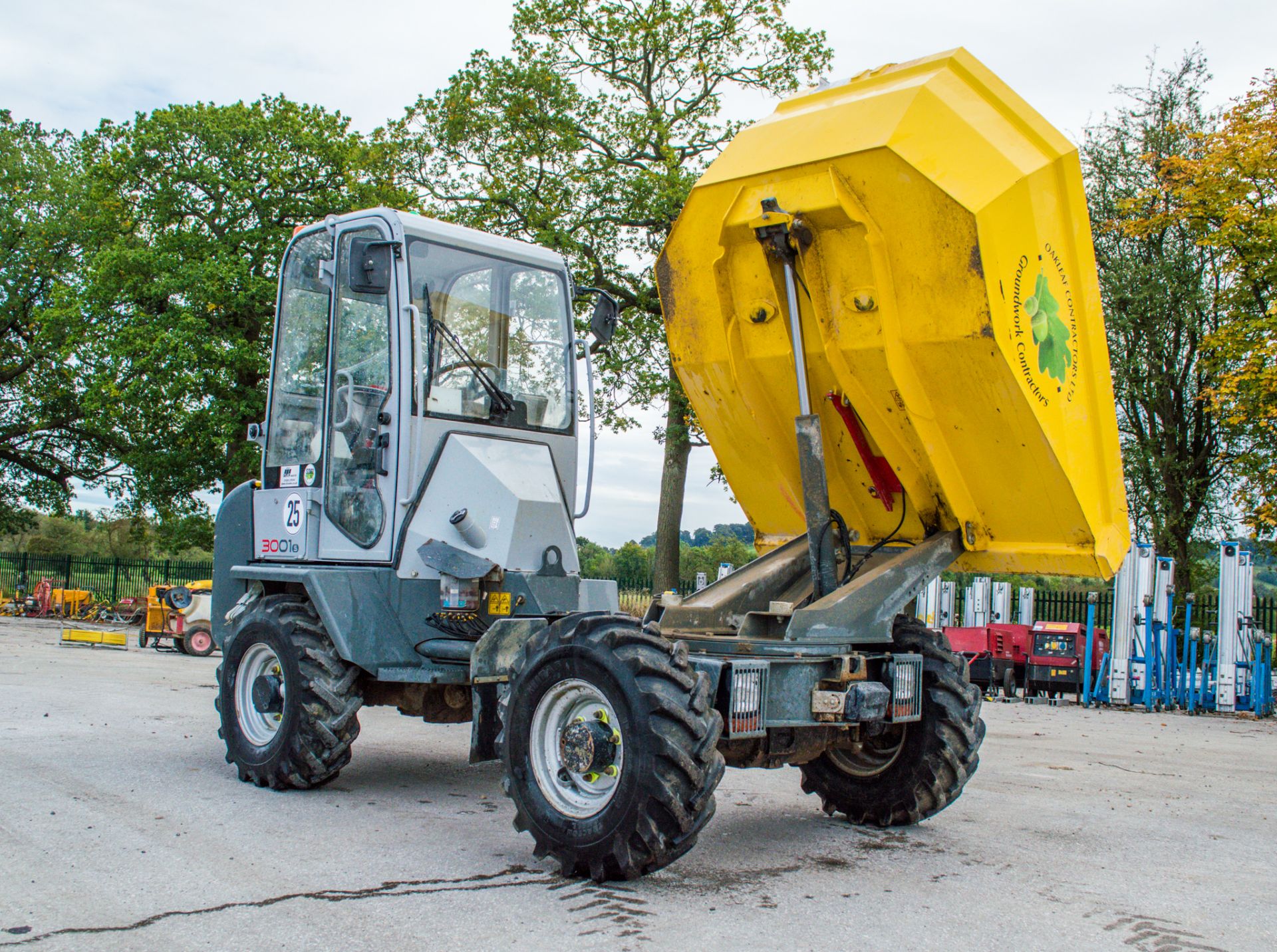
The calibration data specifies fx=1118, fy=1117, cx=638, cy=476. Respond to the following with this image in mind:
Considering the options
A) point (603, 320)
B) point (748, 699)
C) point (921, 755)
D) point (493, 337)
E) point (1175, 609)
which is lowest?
point (921, 755)

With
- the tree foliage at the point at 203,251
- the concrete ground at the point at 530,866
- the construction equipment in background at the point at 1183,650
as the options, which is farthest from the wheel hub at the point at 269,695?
the tree foliage at the point at 203,251

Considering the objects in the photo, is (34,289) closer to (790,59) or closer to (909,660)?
(790,59)

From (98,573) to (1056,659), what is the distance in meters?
28.4

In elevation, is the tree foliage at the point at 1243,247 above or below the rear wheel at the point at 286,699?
above

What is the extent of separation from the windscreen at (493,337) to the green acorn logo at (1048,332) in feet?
10.1

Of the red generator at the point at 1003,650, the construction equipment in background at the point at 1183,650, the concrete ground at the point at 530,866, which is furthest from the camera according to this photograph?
the red generator at the point at 1003,650

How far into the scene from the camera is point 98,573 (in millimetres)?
34094

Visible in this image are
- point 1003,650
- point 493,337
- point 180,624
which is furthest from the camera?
point 180,624

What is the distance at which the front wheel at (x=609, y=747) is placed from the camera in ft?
14.6

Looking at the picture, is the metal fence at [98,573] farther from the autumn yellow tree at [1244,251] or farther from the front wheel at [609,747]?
the front wheel at [609,747]

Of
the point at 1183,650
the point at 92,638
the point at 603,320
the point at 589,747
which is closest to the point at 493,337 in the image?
the point at 603,320

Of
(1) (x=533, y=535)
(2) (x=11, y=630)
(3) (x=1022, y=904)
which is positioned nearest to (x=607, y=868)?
(3) (x=1022, y=904)

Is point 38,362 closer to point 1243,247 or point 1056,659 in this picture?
point 1056,659

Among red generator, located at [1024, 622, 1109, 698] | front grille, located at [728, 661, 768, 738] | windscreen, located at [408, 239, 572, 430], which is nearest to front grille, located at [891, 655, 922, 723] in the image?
front grille, located at [728, 661, 768, 738]
